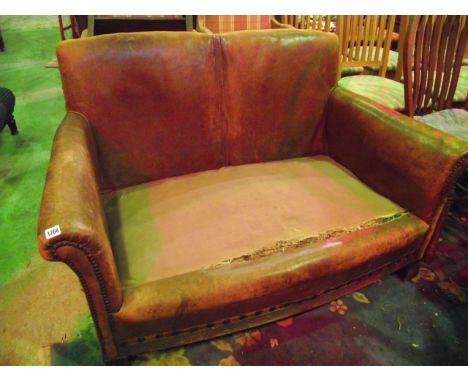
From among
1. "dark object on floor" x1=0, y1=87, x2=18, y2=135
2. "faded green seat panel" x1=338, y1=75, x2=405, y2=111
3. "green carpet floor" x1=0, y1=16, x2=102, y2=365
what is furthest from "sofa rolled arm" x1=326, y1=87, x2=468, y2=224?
"dark object on floor" x1=0, y1=87, x2=18, y2=135

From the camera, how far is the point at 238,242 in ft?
3.68

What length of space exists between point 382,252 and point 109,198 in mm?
982

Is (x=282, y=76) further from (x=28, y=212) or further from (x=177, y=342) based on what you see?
(x=28, y=212)

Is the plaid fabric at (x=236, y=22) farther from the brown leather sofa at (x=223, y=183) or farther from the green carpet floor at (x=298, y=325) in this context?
the green carpet floor at (x=298, y=325)

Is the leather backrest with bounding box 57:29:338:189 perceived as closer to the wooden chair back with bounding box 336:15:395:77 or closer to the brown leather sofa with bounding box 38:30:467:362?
the brown leather sofa with bounding box 38:30:467:362

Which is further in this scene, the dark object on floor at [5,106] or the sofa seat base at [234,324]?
the dark object on floor at [5,106]

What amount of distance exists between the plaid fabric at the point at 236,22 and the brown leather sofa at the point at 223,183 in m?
1.33

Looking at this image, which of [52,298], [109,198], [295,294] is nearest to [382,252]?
[295,294]

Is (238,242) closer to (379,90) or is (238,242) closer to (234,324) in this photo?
(234,324)

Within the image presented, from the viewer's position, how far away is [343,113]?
4.89ft

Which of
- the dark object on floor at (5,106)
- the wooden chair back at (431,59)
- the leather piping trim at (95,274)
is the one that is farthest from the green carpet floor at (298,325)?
the dark object on floor at (5,106)

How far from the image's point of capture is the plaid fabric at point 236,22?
2.62 metres

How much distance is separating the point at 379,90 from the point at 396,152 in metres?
0.93

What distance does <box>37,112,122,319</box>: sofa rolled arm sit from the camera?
31.1 inches
